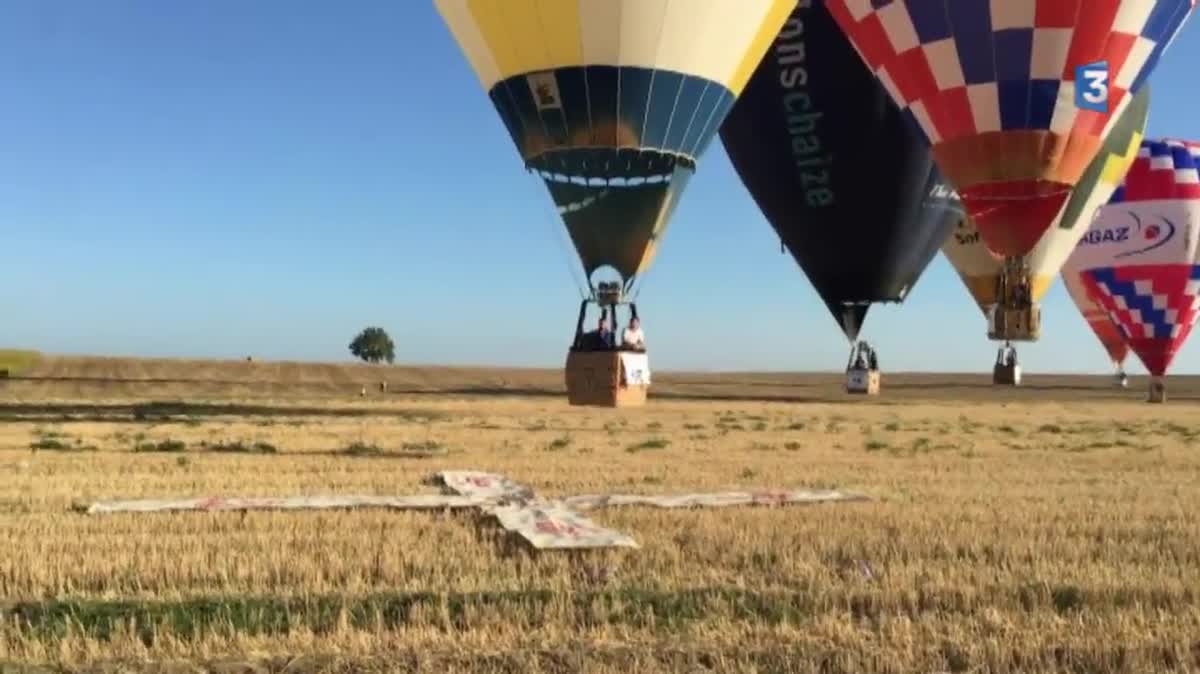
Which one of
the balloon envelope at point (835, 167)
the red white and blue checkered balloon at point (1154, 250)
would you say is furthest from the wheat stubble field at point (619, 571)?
the red white and blue checkered balloon at point (1154, 250)

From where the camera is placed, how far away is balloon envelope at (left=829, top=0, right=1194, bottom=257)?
23188 mm

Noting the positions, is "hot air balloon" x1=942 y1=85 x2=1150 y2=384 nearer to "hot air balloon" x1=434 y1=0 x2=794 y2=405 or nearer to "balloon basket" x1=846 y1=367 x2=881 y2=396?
"balloon basket" x1=846 y1=367 x2=881 y2=396

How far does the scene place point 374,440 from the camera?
17.7 metres

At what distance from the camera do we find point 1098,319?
42750mm

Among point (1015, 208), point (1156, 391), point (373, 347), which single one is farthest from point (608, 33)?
point (373, 347)

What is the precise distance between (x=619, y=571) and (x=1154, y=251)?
1380 inches

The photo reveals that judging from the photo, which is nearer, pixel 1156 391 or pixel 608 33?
pixel 608 33

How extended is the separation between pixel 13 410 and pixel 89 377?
93.4 feet

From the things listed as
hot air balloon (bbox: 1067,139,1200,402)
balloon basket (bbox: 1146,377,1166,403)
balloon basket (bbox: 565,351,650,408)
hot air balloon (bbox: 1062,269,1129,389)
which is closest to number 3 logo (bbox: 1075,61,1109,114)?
balloon basket (bbox: 565,351,650,408)

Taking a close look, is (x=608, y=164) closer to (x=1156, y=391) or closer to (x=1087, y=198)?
(x=1087, y=198)

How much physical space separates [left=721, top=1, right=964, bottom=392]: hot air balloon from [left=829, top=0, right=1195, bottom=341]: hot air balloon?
4187 mm

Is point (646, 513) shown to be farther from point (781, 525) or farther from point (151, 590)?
point (151, 590)

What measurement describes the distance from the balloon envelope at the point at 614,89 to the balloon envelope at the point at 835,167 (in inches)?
246

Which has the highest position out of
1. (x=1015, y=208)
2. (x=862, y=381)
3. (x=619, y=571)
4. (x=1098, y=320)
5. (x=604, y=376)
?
(x=1015, y=208)
